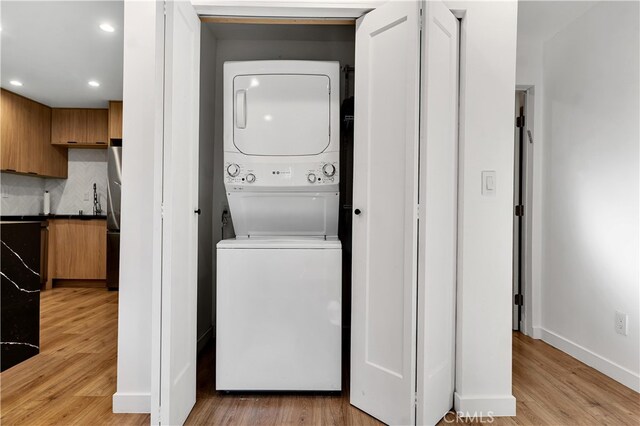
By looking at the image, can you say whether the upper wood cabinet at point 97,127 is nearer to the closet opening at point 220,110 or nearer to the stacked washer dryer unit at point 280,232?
the closet opening at point 220,110

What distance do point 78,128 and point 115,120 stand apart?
2.33 feet

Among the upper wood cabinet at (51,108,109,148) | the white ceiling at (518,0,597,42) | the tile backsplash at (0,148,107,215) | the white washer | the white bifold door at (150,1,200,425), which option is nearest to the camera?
the white bifold door at (150,1,200,425)

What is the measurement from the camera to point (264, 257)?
1724 mm

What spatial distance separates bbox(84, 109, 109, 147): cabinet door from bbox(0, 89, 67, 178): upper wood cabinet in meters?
0.50

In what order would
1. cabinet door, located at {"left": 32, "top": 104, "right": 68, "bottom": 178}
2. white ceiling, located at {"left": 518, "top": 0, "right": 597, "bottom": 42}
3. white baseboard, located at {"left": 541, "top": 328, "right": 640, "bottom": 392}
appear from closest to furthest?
white baseboard, located at {"left": 541, "top": 328, "right": 640, "bottom": 392}, white ceiling, located at {"left": 518, "top": 0, "right": 597, "bottom": 42}, cabinet door, located at {"left": 32, "top": 104, "right": 68, "bottom": 178}

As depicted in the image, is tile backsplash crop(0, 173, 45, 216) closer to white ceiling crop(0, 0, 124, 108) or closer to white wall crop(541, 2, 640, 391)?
white ceiling crop(0, 0, 124, 108)

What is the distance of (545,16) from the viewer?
2.31 m

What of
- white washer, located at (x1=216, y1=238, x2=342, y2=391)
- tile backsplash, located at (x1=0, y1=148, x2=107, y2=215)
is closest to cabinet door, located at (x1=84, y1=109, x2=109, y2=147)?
tile backsplash, located at (x1=0, y1=148, x2=107, y2=215)

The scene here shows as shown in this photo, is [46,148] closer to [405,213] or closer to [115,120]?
[115,120]

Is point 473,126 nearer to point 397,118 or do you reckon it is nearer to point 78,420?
point 397,118

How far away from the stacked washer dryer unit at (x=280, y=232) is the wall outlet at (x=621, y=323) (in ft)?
5.50

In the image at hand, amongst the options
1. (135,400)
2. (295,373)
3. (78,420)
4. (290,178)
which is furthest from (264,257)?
(78,420)

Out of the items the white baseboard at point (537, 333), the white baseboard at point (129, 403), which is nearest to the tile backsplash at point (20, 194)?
the white baseboard at point (129, 403)

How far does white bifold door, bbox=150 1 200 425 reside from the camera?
1334 millimetres
